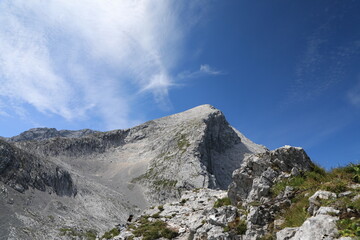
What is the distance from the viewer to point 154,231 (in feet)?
71.0

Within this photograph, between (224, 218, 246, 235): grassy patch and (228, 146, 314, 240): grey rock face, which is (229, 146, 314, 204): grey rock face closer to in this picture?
(228, 146, 314, 240): grey rock face

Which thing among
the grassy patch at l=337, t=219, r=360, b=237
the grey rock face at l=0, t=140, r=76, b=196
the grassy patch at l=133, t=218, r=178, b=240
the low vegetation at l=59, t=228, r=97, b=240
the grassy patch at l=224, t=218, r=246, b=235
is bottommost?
the grassy patch at l=337, t=219, r=360, b=237

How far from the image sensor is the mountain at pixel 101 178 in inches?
3593

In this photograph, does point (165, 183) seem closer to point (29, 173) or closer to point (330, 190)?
point (29, 173)

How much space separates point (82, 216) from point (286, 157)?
106 m

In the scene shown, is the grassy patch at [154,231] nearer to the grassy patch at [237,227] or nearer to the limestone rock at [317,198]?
the grassy patch at [237,227]

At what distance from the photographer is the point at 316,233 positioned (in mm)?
9164

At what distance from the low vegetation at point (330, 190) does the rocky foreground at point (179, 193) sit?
40mm

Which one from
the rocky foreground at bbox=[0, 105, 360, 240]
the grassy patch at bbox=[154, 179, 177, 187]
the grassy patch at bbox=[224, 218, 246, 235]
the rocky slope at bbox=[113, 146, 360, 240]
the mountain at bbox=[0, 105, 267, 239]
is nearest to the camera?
the rocky slope at bbox=[113, 146, 360, 240]

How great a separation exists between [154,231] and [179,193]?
4791 inches

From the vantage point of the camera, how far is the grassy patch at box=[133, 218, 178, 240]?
821 inches

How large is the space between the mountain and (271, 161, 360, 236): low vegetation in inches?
2952

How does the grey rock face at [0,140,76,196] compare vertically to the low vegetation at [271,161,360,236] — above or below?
above

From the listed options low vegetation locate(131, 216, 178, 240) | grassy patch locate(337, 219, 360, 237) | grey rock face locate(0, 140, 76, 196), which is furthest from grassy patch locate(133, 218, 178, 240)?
grey rock face locate(0, 140, 76, 196)
